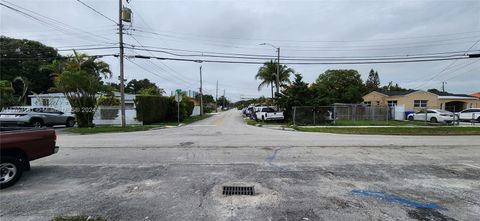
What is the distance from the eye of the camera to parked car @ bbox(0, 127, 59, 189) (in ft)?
20.2

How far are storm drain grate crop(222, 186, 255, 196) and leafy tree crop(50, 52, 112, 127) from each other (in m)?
19.3

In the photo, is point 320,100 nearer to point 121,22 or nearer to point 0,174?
point 121,22

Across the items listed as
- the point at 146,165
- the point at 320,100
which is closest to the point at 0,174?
the point at 146,165

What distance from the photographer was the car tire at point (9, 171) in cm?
611

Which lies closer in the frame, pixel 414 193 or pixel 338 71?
pixel 414 193

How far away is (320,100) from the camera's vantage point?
2842 cm

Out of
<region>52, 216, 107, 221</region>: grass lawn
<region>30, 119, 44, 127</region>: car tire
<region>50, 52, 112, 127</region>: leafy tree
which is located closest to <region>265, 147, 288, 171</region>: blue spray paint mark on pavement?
<region>52, 216, 107, 221</region>: grass lawn

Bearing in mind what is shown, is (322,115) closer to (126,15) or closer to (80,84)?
(126,15)

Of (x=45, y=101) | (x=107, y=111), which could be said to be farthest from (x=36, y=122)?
(x=45, y=101)

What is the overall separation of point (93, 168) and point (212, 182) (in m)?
3.46

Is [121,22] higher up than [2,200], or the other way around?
[121,22]

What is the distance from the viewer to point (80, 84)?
22031mm

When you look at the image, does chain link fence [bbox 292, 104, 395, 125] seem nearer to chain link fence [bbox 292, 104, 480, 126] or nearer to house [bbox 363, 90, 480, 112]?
chain link fence [bbox 292, 104, 480, 126]

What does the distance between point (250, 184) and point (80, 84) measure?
64.3 ft
